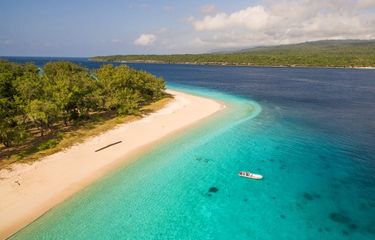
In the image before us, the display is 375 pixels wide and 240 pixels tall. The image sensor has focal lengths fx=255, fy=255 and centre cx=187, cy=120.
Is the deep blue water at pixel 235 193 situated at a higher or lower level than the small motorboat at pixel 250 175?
lower

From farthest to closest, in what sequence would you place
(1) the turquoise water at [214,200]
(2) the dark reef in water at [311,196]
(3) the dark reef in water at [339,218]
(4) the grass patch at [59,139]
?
(4) the grass patch at [59,139] < (2) the dark reef in water at [311,196] < (3) the dark reef in water at [339,218] < (1) the turquoise water at [214,200]

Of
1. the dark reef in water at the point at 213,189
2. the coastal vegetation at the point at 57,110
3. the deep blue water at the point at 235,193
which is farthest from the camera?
the coastal vegetation at the point at 57,110

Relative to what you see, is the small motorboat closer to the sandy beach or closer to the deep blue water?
the deep blue water

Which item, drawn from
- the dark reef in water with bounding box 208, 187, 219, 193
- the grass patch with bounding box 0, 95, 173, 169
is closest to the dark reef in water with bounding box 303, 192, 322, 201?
the dark reef in water with bounding box 208, 187, 219, 193

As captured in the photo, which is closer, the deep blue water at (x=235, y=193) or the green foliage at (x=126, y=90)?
the deep blue water at (x=235, y=193)

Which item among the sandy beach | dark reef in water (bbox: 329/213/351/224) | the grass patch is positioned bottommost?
dark reef in water (bbox: 329/213/351/224)

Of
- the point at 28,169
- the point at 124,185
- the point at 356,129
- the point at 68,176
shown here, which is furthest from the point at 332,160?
the point at 28,169

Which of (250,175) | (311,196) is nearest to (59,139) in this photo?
(250,175)

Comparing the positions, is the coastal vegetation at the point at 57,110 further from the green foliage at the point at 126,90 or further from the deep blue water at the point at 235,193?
the deep blue water at the point at 235,193

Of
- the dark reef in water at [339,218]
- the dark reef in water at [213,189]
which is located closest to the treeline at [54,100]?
the dark reef in water at [213,189]
